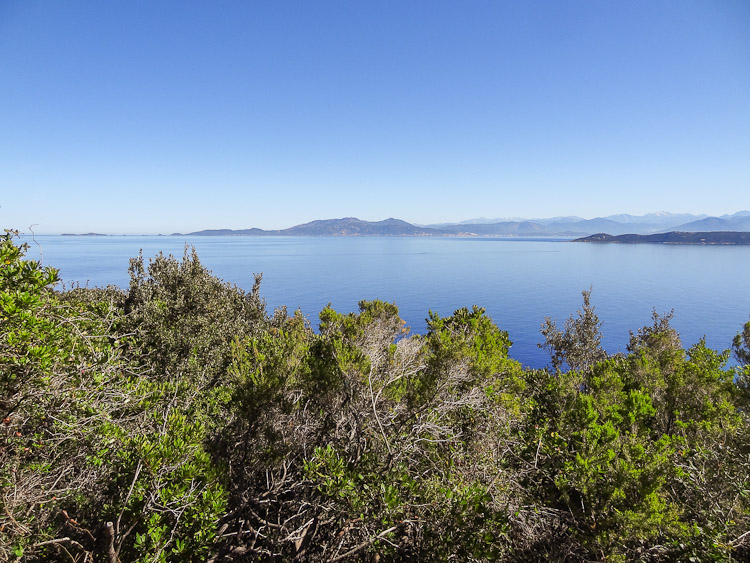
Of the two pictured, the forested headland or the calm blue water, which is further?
the calm blue water

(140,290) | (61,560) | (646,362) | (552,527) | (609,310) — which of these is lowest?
(609,310)

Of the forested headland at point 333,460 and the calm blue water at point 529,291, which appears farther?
the calm blue water at point 529,291

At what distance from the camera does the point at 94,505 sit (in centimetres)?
721

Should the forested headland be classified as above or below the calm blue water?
above

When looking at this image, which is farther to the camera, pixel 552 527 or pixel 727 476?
pixel 552 527

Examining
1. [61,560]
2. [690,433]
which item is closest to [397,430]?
[61,560]

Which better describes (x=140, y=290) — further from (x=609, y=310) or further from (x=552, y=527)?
(x=609, y=310)

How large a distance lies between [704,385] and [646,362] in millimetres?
1837

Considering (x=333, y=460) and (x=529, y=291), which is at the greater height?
(x=333, y=460)

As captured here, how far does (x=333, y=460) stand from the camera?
21.1ft

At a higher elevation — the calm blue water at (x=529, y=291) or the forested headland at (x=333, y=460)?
the forested headland at (x=333, y=460)

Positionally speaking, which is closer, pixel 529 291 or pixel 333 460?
pixel 333 460

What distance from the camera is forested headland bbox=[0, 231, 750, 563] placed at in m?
5.57

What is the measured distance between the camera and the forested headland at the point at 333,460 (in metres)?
5.57
